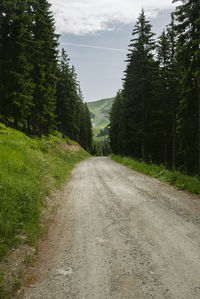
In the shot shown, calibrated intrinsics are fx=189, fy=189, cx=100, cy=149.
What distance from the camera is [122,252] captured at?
13.6 ft

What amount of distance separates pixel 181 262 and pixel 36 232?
3544mm

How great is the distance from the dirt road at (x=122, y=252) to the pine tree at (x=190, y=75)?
8.23 m

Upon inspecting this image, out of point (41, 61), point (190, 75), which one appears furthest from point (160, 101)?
point (41, 61)

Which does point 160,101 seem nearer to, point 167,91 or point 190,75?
point 167,91

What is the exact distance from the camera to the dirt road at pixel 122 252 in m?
3.11

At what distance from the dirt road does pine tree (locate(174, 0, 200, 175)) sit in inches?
324

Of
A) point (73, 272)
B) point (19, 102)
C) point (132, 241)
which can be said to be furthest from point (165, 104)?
point (73, 272)

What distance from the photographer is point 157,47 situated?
21.2 meters

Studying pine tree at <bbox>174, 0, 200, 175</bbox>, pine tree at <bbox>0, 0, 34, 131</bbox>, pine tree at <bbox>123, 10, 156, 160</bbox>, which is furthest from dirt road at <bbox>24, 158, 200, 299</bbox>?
pine tree at <bbox>123, 10, 156, 160</bbox>

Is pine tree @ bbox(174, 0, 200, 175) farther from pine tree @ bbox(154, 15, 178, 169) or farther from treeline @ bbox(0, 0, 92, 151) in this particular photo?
treeline @ bbox(0, 0, 92, 151)

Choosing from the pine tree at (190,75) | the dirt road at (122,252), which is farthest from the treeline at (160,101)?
the dirt road at (122,252)

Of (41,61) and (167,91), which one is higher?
(41,61)

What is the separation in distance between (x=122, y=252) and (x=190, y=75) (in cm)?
1359

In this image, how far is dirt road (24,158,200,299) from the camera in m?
3.11
